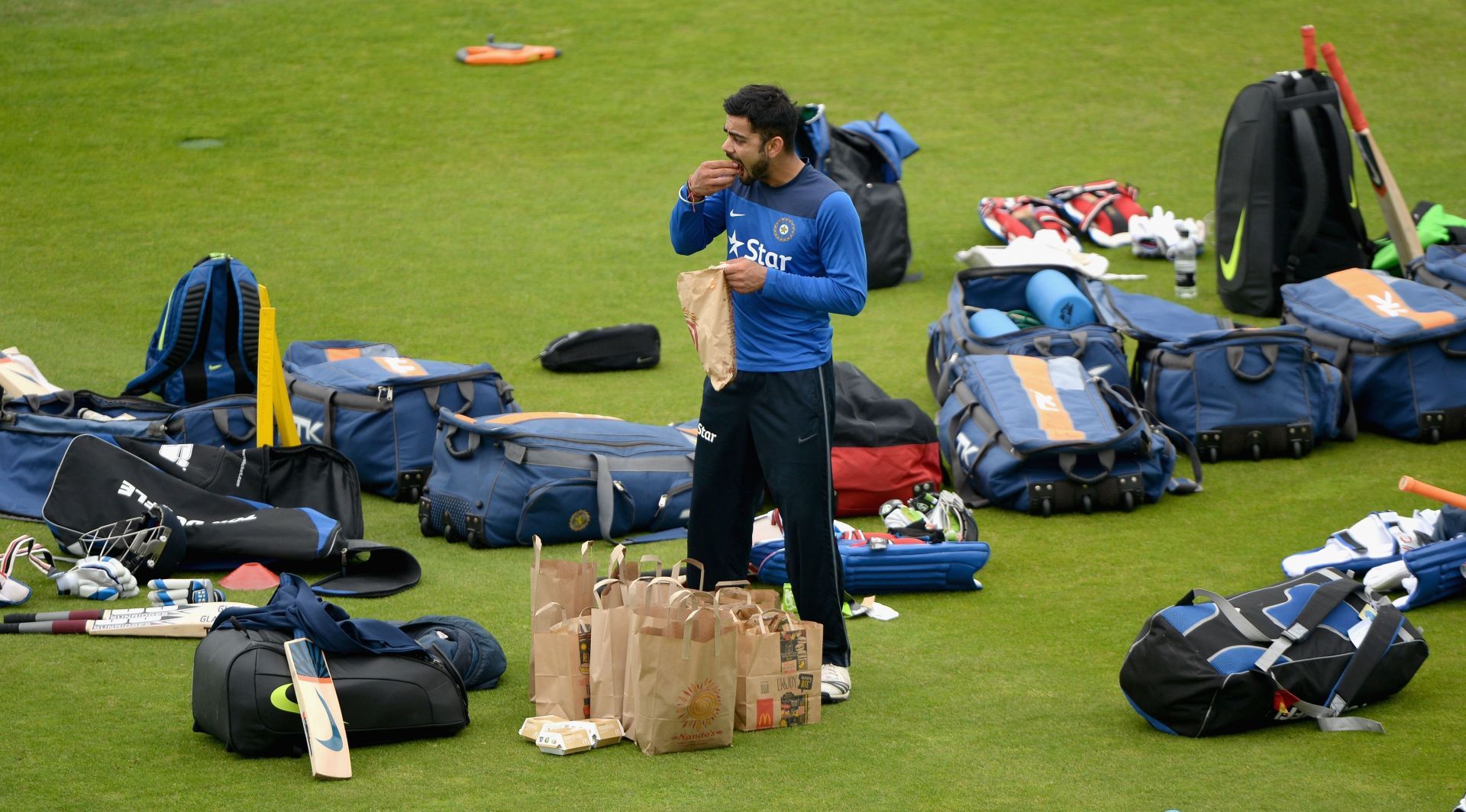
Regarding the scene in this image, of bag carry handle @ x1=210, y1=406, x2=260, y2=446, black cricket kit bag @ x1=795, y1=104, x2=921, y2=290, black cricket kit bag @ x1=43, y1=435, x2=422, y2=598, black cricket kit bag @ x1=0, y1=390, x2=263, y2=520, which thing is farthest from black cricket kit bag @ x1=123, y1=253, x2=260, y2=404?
black cricket kit bag @ x1=795, y1=104, x2=921, y2=290

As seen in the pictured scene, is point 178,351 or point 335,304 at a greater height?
point 178,351

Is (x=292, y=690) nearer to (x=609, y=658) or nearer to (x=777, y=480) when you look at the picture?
(x=609, y=658)

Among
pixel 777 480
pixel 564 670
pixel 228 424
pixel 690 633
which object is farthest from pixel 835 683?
pixel 228 424

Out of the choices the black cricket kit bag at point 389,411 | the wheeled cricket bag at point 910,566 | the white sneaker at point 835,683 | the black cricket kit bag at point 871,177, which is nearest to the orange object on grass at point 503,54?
the black cricket kit bag at point 871,177

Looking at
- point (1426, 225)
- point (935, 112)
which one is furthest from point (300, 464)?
point (935, 112)

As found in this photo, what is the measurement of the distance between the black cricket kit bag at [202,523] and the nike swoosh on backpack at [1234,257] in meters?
5.93

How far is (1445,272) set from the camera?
808 cm

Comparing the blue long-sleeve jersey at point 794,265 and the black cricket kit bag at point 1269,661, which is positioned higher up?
the blue long-sleeve jersey at point 794,265

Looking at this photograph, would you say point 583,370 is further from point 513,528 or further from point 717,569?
point 717,569

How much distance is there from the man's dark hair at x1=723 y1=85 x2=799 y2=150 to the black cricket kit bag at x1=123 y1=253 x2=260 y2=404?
11.9ft

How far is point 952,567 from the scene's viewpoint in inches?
212

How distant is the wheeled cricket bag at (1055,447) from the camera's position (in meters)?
6.27

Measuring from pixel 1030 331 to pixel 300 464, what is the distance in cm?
355

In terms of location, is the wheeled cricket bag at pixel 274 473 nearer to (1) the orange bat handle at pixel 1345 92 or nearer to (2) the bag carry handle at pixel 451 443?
(2) the bag carry handle at pixel 451 443
